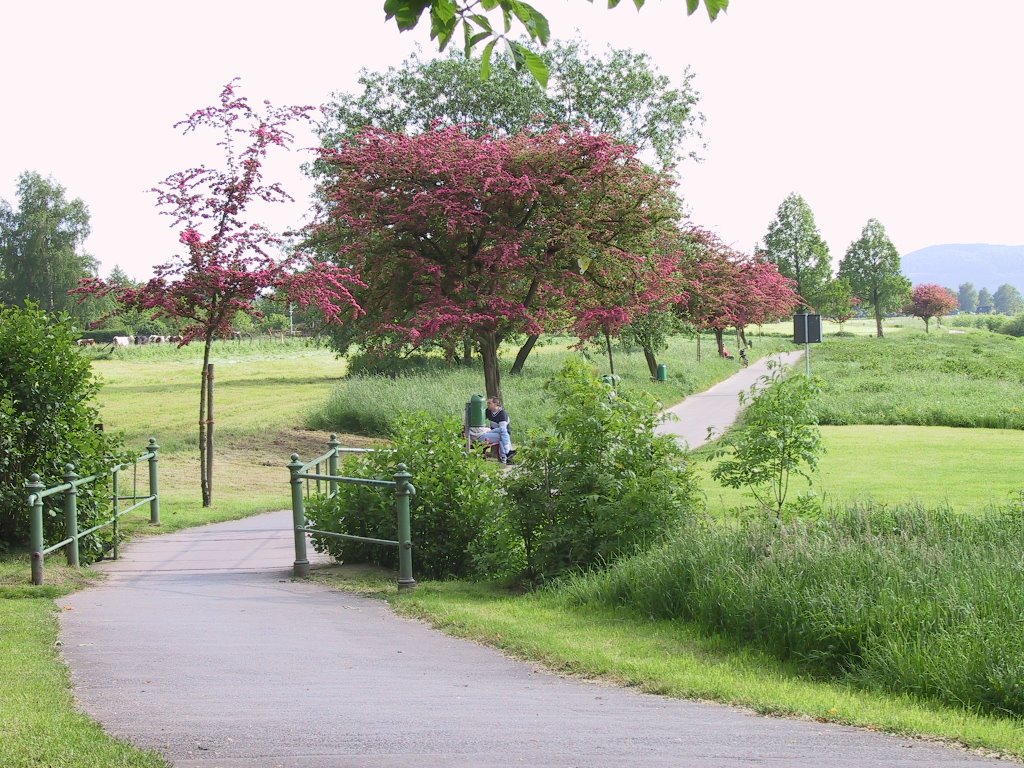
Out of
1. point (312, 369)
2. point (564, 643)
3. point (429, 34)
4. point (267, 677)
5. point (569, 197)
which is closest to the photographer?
point (429, 34)

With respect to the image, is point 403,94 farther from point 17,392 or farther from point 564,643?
point 564,643

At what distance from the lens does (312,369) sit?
65625 millimetres

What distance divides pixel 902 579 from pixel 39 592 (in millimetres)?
7233

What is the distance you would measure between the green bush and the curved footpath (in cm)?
245

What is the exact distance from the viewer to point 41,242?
7638 cm

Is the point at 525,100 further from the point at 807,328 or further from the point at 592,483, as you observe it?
the point at 592,483

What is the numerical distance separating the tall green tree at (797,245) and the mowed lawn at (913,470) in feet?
226

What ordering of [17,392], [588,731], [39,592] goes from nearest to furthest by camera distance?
1. [588,731]
2. [39,592]
3. [17,392]

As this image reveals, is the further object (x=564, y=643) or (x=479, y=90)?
(x=479, y=90)

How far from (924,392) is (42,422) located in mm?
28783

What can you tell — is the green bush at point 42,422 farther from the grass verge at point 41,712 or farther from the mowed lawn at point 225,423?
the grass verge at point 41,712

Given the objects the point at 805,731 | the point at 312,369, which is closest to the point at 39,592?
the point at 805,731

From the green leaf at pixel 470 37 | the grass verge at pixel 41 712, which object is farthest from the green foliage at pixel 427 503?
the green leaf at pixel 470 37

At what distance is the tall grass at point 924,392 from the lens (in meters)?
27.3
